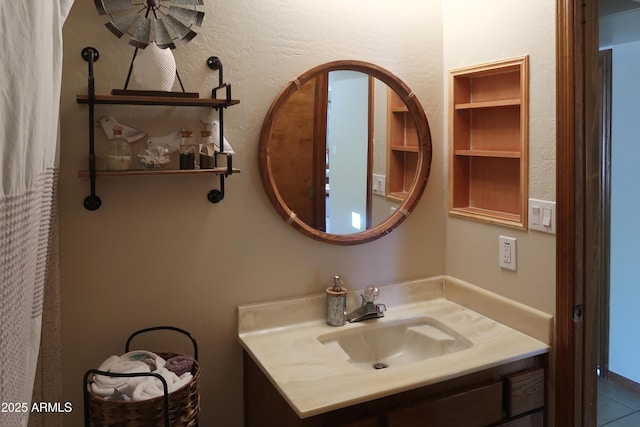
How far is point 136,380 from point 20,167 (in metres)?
0.89

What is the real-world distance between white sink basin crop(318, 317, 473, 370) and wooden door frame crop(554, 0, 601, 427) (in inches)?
12.8

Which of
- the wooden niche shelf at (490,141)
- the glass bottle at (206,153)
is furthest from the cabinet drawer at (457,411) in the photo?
the glass bottle at (206,153)

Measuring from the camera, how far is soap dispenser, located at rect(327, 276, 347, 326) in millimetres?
1769

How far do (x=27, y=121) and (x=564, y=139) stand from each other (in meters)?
1.42

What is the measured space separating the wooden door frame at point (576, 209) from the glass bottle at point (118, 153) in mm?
1273

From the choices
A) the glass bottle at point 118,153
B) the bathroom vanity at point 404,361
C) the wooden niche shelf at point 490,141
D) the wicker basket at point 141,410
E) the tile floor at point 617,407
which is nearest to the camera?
the wicker basket at point 141,410

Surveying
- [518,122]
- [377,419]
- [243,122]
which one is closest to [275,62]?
[243,122]

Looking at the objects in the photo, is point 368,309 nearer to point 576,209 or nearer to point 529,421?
point 529,421

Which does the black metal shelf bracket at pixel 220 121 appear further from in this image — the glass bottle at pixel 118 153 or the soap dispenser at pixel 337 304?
the soap dispenser at pixel 337 304

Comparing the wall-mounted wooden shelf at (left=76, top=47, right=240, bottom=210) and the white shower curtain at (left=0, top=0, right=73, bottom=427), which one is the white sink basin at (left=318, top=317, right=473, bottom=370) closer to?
the wall-mounted wooden shelf at (left=76, top=47, right=240, bottom=210)

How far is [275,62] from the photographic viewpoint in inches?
66.8

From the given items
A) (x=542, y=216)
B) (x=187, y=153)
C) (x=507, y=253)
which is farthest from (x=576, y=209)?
(x=187, y=153)

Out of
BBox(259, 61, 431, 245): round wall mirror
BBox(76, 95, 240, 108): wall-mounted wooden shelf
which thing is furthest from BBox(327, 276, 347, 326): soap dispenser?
BBox(76, 95, 240, 108): wall-mounted wooden shelf

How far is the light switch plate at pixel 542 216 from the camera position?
62.3 inches
